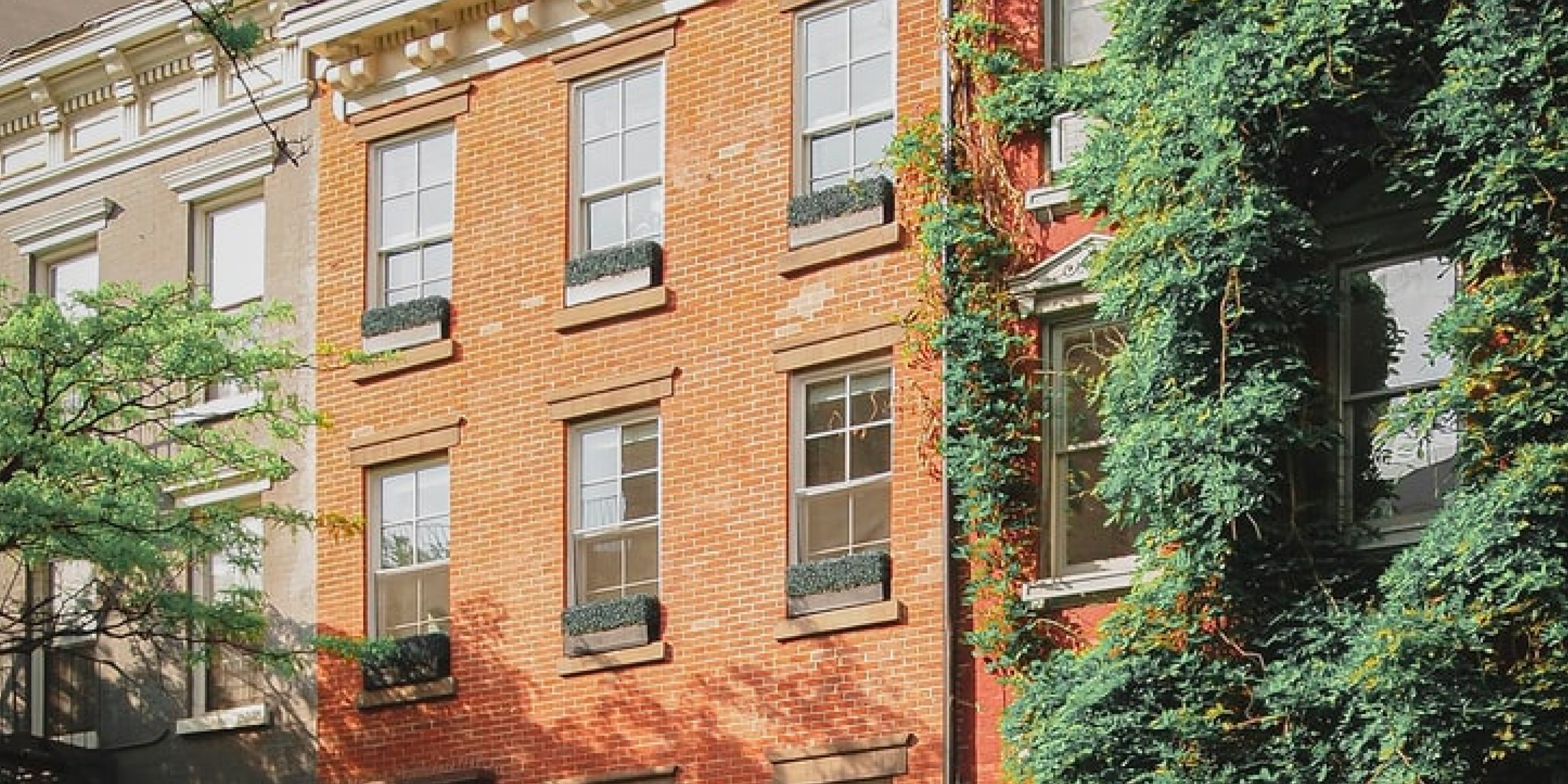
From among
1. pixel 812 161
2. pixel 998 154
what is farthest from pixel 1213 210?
→ pixel 812 161

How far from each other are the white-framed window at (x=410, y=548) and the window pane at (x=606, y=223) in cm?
245

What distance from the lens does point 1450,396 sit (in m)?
19.6

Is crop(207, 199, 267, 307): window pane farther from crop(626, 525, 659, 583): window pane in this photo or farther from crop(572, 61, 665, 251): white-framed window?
crop(626, 525, 659, 583): window pane

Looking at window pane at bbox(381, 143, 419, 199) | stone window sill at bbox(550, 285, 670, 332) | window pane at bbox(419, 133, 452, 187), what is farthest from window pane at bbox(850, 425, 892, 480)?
window pane at bbox(381, 143, 419, 199)

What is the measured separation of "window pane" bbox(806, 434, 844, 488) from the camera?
24.7 m

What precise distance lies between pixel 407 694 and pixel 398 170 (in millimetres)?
4723

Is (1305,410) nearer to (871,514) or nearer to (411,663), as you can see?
(871,514)

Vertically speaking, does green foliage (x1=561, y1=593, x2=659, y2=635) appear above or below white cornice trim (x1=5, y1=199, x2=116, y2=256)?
below

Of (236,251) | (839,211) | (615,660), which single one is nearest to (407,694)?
(615,660)

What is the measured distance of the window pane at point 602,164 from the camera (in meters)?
26.9

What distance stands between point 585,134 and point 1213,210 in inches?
311

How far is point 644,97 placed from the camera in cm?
2680

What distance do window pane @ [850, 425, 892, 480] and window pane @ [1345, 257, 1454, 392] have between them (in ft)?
13.9

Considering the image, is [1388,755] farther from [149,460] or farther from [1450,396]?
[149,460]
